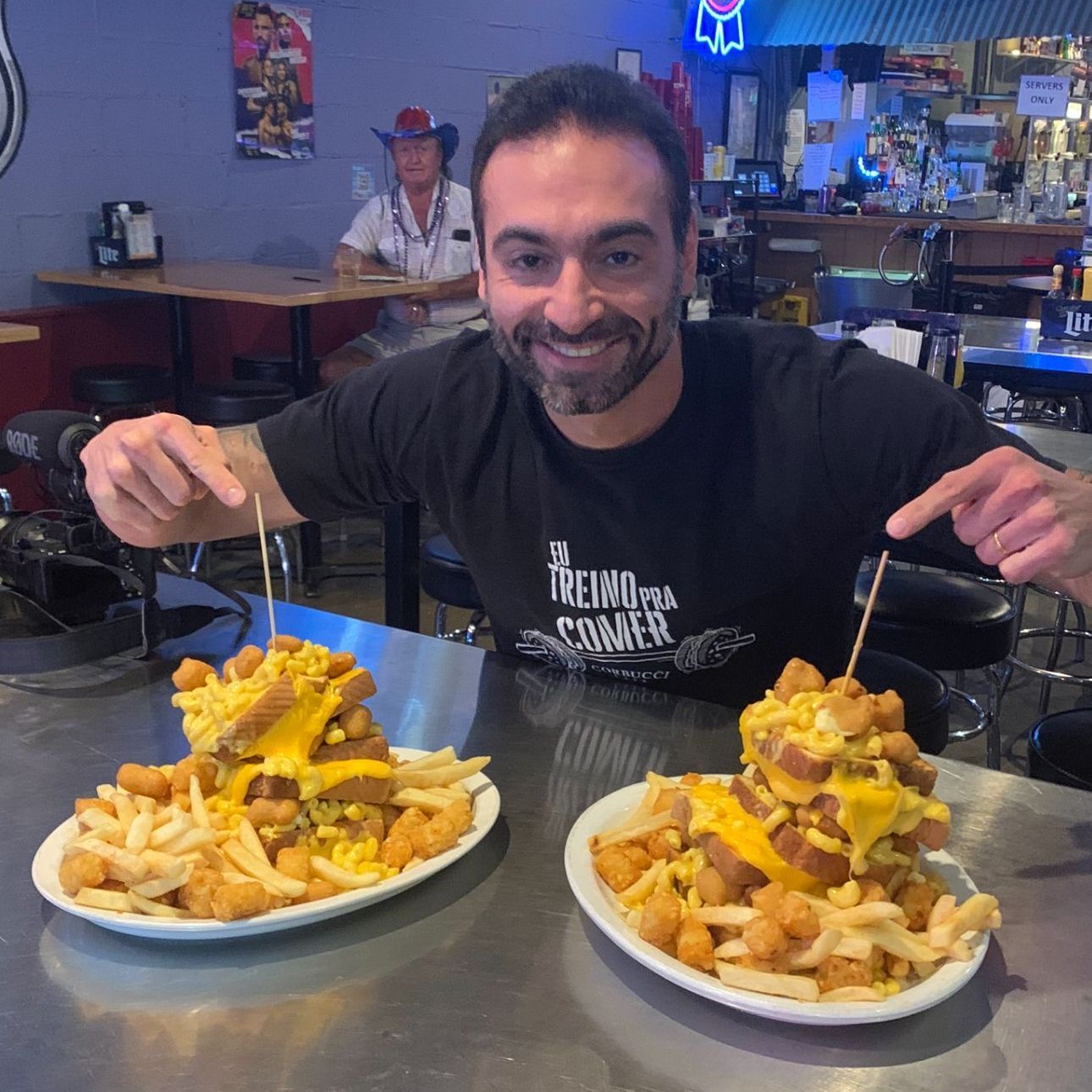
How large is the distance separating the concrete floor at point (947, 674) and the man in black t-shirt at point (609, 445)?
1.81m

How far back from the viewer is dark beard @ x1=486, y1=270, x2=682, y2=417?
1559mm

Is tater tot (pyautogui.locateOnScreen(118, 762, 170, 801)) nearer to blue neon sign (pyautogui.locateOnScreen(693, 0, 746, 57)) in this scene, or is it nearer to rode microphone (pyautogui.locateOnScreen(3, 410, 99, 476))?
rode microphone (pyautogui.locateOnScreen(3, 410, 99, 476))

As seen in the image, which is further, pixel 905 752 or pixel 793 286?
pixel 793 286

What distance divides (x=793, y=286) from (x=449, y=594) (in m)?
6.70

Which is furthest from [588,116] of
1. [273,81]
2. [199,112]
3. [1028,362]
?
[273,81]

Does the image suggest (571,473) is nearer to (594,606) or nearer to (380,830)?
(594,606)

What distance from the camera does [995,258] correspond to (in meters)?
7.92

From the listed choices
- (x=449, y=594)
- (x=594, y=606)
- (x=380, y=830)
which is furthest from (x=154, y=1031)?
(x=449, y=594)

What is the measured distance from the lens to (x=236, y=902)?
1.02 metres

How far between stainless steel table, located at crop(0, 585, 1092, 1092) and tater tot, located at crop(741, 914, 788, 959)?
7 cm

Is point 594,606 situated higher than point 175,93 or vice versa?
point 175,93

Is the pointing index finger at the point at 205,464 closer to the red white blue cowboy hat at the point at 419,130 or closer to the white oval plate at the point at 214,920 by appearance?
the white oval plate at the point at 214,920

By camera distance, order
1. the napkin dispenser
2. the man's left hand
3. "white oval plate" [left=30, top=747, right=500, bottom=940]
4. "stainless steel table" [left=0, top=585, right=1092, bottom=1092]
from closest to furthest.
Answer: "stainless steel table" [left=0, top=585, right=1092, bottom=1092]
"white oval plate" [left=30, top=747, right=500, bottom=940]
the man's left hand
the napkin dispenser

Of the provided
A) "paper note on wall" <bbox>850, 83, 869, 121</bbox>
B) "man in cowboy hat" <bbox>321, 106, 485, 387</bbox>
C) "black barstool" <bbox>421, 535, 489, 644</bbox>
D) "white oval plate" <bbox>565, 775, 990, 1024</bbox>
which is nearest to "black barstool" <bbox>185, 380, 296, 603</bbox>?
"man in cowboy hat" <bbox>321, 106, 485, 387</bbox>
